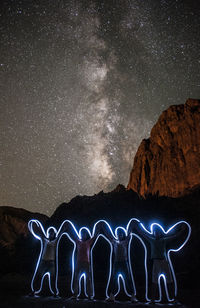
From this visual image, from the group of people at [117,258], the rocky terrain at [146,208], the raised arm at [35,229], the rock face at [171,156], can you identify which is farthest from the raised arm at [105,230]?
the rock face at [171,156]

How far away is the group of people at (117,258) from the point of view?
24.9 feet

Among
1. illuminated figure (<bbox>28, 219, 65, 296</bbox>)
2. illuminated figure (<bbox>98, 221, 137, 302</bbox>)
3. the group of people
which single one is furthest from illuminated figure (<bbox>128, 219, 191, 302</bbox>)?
illuminated figure (<bbox>28, 219, 65, 296</bbox>)

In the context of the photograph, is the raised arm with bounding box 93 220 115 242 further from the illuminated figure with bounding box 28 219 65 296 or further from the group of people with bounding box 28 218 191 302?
the illuminated figure with bounding box 28 219 65 296

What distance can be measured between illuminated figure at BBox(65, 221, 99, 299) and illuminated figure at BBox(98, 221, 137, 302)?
573 mm

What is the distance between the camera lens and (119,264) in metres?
8.15

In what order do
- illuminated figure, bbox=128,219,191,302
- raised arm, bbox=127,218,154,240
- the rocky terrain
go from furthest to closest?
1. the rocky terrain
2. raised arm, bbox=127,218,154,240
3. illuminated figure, bbox=128,219,191,302

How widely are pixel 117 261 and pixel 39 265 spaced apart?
2.80 metres

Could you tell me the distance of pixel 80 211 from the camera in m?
38.4

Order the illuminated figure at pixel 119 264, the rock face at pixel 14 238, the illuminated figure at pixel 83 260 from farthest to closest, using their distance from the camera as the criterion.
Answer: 1. the rock face at pixel 14 238
2. the illuminated figure at pixel 83 260
3. the illuminated figure at pixel 119 264

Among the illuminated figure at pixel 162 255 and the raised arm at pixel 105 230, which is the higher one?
the raised arm at pixel 105 230

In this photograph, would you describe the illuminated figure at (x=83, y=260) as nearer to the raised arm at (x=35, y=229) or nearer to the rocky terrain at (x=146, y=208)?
the raised arm at (x=35, y=229)

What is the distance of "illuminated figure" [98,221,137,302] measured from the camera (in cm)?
784

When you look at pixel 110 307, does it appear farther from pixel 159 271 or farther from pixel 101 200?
pixel 101 200

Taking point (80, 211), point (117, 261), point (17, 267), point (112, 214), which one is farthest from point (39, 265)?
point (80, 211)
